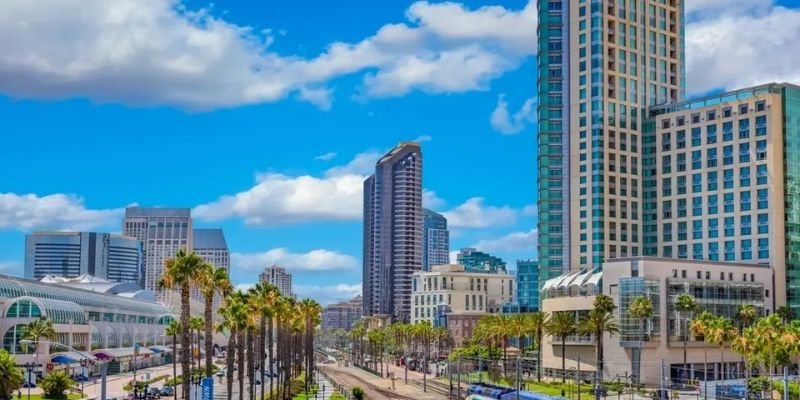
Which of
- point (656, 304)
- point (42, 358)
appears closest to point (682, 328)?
point (656, 304)

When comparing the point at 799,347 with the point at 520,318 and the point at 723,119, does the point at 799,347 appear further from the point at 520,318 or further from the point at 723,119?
the point at 723,119

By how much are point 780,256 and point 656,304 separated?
33.5 meters

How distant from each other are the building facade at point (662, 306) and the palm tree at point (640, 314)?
18 cm

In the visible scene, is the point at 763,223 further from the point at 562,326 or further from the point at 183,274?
the point at 183,274

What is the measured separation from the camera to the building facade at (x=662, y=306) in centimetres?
16525

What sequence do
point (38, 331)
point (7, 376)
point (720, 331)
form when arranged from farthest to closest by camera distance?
point (38, 331) < point (720, 331) < point (7, 376)

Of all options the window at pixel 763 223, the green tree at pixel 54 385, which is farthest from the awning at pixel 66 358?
the window at pixel 763 223

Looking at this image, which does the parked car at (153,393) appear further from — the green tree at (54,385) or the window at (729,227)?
the window at (729,227)

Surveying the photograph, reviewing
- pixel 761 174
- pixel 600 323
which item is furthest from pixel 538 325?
pixel 761 174

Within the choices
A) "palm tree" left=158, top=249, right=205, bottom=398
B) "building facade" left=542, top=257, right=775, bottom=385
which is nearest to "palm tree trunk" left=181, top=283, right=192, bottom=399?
"palm tree" left=158, top=249, right=205, bottom=398

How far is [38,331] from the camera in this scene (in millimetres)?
155750

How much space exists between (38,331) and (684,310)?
323 feet

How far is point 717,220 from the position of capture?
A: 648ft

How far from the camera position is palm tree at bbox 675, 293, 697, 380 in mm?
159000
